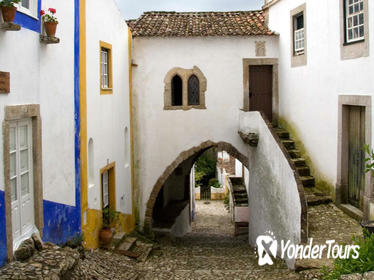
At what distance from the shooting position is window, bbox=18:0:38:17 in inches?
261

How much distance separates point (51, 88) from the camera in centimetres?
764

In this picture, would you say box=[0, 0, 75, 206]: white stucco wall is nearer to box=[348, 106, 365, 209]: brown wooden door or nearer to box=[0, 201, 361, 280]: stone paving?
box=[0, 201, 361, 280]: stone paving

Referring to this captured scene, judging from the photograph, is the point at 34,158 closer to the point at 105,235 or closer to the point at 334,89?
the point at 105,235

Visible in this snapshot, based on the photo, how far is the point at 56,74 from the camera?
783cm

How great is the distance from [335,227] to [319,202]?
1291 millimetres

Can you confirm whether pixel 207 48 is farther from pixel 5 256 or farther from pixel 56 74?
pixel 5 256

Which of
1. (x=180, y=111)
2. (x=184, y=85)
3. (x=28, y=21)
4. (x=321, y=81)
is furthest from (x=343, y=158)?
(x=28, y=21)

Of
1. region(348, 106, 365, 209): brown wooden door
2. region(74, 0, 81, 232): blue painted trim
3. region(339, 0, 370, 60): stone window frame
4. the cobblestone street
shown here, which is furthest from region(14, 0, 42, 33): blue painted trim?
region(348, 106, 365, 209): brown wooden door

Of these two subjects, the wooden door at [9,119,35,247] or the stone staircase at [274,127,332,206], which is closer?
the wooden door at [9,119,35,247]

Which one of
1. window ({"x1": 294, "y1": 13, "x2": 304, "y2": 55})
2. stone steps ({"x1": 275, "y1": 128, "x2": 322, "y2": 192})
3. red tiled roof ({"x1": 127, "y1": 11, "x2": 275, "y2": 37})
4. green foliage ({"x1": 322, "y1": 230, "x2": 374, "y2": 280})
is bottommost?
green foliage ({"x1": 322, "y1": 230, "x2": 374, "y2": 280})

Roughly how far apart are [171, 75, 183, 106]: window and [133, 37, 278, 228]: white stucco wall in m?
0.36

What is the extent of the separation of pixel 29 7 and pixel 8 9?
1.06 metres

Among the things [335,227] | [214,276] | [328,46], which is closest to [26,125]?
[214,276]

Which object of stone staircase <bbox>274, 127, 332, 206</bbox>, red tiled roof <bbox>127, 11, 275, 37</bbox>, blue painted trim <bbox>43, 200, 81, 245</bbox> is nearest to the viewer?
blue painted trim <bbox>43, 200, 81, 245</bbox>
